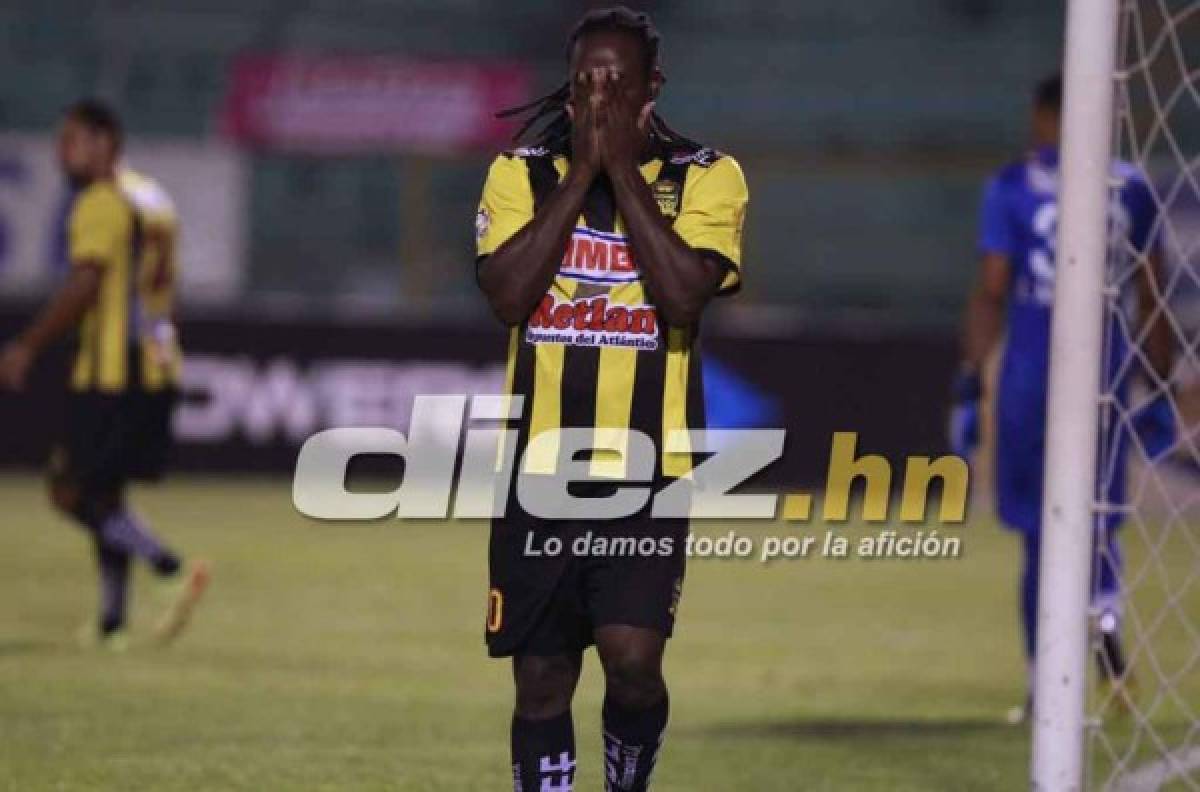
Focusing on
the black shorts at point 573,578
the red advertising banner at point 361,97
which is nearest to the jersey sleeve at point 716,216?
the black shorts at point 573,578

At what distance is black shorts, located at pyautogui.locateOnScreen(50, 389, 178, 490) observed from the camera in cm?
984

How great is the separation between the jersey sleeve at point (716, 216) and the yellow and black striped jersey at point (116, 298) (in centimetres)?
508

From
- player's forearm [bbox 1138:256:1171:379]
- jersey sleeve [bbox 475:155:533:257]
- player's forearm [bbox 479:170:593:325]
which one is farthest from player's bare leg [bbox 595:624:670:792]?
player's forearm [bbox 1138:256:1171:379]

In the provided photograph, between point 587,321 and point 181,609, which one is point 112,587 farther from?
point 587,321

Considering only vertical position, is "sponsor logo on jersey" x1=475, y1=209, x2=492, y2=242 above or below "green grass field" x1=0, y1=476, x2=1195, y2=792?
above

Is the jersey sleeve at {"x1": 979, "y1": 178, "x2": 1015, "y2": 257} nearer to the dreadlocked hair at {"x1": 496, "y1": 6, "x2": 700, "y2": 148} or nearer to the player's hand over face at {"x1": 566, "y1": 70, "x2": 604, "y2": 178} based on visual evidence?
the dreadlocked hair at {"x1": 496, "y1": 6, "x2": 700, "y2": 148}

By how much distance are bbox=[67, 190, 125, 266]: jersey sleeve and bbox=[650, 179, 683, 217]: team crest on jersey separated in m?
5.04

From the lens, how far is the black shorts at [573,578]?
5.02 m

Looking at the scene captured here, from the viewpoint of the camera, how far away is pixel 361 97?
838 inches

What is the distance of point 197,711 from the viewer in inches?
311

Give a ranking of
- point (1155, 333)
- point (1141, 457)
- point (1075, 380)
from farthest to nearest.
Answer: point (1141, 457) < point (1155, 333) < point (1075, 380)

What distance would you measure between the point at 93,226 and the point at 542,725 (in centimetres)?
517

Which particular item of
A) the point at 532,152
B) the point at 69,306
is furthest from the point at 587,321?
the point at 69,306

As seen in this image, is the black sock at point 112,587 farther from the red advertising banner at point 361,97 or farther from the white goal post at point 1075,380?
the red advertising banner at point 361,97
